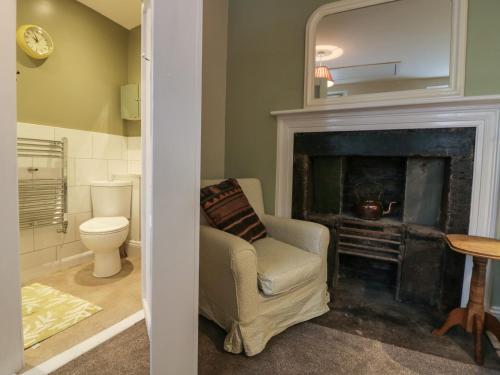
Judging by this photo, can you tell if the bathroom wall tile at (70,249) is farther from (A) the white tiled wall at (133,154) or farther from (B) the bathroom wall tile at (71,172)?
(A) the white tiled wall at (133,154)

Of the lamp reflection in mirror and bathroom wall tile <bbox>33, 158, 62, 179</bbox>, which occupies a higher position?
the lamp reflection in mirror

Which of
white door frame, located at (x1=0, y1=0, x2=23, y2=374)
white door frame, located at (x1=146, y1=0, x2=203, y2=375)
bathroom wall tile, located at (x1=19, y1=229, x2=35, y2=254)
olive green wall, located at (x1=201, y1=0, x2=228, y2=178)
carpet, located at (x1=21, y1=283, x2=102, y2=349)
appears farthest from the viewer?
olive green wall, located at (x1=201, y1=0, x2=228, y2=178)

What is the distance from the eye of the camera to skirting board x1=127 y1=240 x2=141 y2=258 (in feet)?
8.54

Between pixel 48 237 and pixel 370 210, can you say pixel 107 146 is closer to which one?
pixel 48 237

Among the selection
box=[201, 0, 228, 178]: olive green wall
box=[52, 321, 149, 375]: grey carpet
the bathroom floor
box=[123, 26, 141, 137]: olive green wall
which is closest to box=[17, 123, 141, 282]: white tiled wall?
box=[123, 26, 141, 137]: olive green wall

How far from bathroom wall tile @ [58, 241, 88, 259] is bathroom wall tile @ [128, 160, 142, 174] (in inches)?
34.0

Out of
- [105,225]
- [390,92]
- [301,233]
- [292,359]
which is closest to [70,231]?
[105,225]

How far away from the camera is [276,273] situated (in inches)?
54.2

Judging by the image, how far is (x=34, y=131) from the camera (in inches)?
81.8

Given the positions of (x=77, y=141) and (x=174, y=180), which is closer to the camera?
(x=174, y=180)

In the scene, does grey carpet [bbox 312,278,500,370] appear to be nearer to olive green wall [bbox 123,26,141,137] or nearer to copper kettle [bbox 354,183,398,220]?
copper kettle [bbox 354,183,398,220]

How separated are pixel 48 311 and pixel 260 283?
56.0 inches

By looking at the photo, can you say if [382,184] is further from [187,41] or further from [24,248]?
[24,248]

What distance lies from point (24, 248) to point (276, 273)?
2.05 meters
